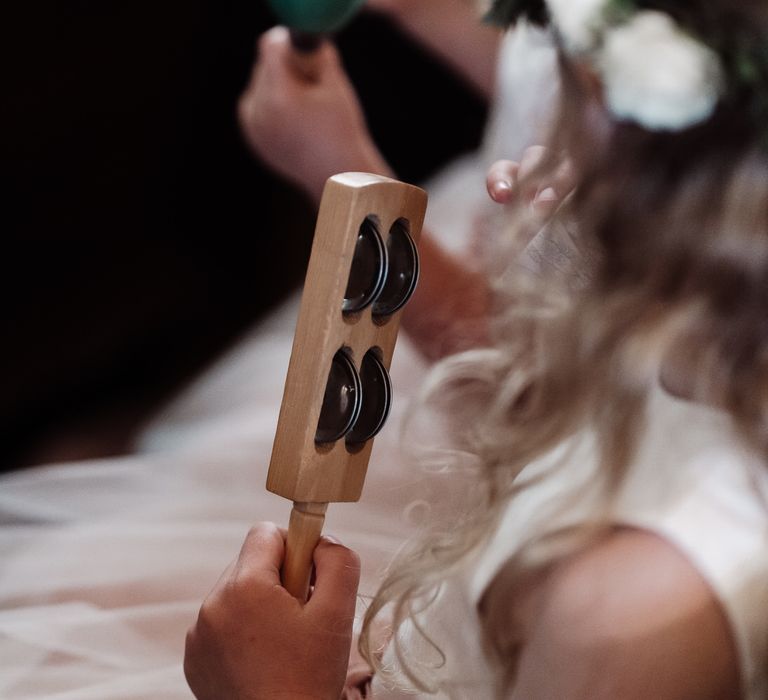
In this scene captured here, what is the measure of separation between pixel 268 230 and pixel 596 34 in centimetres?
150

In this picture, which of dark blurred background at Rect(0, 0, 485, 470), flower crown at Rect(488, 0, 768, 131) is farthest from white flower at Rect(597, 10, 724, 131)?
dark blurred background at Rect(0, 0, 485, 470)

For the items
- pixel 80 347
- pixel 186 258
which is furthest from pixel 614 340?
pixel 186 258

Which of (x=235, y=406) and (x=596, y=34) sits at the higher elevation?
(x=596, y=34)

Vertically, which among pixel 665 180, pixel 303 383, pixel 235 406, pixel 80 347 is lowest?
pixel 80 347

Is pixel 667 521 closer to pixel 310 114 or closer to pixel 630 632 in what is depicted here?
pixel 630 632

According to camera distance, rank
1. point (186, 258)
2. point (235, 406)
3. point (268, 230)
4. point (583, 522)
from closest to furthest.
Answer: point (583, 522) → point (235, 406) → point (186, 258) → point (268, 230)

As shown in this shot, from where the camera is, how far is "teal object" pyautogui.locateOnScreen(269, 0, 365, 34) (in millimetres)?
743

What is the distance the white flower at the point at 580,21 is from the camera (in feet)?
1.41

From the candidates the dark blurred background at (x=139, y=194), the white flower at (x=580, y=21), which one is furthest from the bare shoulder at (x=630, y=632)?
the dark blurred background at (x=139, y=194)

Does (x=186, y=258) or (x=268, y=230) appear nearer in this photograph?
(x=186, y=258)

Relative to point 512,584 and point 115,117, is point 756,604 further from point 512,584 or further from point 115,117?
point 115,117

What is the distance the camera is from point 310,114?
0.86 metres

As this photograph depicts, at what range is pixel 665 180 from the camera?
1.46 feet

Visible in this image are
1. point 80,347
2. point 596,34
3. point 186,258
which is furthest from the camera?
point 186,258
